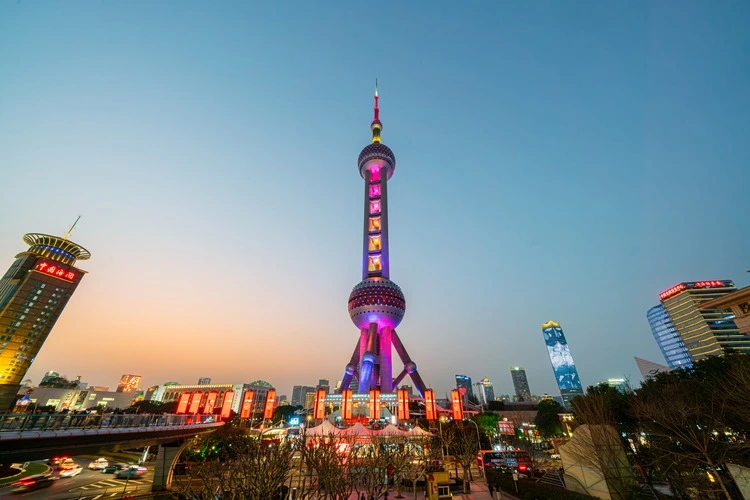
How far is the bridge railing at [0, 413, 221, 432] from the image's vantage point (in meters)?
15.9

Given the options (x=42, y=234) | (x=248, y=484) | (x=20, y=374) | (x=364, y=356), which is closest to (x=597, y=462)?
(x=248, y=484)

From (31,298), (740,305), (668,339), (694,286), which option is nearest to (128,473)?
(740,305)

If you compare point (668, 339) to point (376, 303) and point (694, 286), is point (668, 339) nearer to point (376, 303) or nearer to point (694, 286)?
point (694, 286)

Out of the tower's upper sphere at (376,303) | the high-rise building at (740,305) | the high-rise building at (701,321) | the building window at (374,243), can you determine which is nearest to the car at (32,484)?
the high-rise building at (740,305)

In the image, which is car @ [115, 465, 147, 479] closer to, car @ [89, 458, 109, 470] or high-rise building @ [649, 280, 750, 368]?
car @ [89, 458, 109, 470]

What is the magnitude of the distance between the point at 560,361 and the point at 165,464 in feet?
603

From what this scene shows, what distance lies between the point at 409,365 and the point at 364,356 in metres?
14.5

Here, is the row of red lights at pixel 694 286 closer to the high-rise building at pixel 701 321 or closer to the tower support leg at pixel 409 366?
the high-rise building at pixel 701 321

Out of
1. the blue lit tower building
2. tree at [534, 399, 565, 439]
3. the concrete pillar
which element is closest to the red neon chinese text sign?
the concrete pillar

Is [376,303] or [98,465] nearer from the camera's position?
[98,465]

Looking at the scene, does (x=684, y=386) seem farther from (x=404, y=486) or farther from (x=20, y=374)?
(x=20, y=374)

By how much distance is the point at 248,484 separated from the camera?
13.7 meters

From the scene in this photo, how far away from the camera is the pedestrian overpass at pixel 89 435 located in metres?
16.2

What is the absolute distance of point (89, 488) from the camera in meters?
27.8
